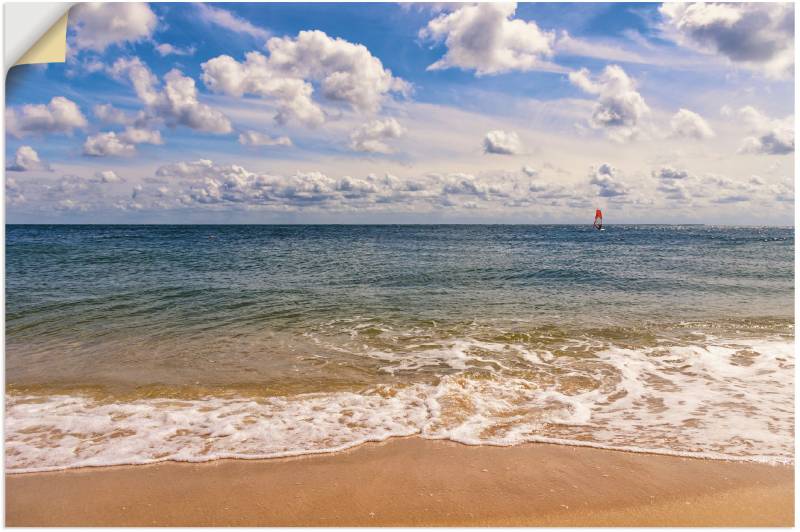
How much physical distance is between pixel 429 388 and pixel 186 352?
4.46 meters

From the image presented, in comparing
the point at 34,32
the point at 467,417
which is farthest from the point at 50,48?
the point at 467,417

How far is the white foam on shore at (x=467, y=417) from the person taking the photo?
14.7 ft

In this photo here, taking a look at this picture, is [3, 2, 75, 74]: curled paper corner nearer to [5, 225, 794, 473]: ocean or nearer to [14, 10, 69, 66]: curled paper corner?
[14, 10, 69, 66]: curled paper corner

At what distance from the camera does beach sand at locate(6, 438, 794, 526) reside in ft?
11.2

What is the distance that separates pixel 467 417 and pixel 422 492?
65.7 inches

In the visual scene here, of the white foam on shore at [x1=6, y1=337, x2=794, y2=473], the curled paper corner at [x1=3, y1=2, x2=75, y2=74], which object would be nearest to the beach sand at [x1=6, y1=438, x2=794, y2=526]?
the white foam on shore at [x1=6, y1=337, x2=794, y2=473]

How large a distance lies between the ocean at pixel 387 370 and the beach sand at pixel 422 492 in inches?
11.6

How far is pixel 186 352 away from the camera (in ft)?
26.5

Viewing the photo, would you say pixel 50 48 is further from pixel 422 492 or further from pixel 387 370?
pixel 387 370

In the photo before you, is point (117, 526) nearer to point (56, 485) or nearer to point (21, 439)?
point (56, 485)

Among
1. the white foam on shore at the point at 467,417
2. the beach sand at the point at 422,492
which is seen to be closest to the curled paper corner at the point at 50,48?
the beach sand at the point at 422,492

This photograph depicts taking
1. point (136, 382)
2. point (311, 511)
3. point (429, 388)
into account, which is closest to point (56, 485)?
point (311, 511)

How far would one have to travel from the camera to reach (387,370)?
23.4ft

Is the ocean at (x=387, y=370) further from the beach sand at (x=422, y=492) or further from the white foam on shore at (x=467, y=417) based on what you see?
the beach sand at (x=422, y=492)
